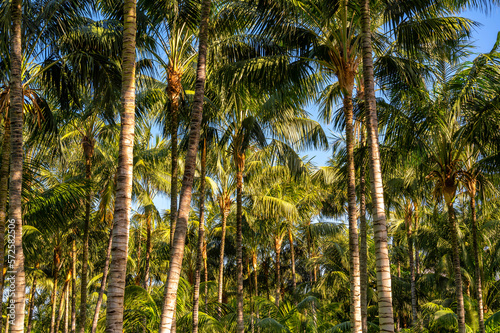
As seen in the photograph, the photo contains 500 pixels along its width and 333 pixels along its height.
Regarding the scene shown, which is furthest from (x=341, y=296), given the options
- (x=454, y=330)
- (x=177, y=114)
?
(x=177, y=114)

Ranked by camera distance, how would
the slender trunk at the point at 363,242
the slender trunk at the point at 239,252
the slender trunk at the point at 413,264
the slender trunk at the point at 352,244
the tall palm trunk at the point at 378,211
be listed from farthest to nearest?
1. the slender trunk at the point at 413,264
2. the slender trunk at the point at 239,252
3. the slender trunk at the point at 363,242
4. the slender trunk at the point at 352,244
5. the tall palm trunk at the point at 378,211

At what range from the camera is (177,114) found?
1296 cm

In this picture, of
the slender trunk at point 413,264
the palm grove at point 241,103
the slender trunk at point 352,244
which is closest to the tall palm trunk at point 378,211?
the palm grove at point 241,103

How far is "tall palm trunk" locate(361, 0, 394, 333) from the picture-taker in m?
7.34

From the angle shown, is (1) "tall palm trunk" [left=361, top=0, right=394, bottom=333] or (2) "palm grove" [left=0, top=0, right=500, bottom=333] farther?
(2) "palm grove" [left=0, top=0, right=500, bottom=333]

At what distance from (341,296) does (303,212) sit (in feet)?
17.7

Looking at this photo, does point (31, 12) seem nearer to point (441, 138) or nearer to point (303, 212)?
point (441, 138)

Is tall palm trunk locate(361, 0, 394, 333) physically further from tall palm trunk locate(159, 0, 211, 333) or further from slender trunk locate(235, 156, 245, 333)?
slender trunk locate(235, 156, 245, 333)

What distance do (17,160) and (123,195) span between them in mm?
4112

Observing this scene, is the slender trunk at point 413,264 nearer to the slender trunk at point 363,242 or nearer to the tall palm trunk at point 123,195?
the slender trunk at point 363,242

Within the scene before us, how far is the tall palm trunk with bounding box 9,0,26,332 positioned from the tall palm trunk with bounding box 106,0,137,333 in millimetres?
3576

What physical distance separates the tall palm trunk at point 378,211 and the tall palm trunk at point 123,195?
3.87 metres

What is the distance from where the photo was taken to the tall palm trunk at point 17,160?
8891 mm

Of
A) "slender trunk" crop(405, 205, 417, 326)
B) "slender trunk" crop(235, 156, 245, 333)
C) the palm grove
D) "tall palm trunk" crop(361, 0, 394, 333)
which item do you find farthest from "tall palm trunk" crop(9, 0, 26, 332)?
"slender trunk" crop(405, 205, 417, 326)
